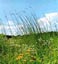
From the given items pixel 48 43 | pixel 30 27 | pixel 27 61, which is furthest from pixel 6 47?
pixel 27 61

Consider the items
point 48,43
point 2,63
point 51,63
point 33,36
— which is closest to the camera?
point 51,63

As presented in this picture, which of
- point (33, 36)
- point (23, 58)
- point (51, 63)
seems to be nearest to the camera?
point (51, 63)

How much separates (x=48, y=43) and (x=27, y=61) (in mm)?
1891

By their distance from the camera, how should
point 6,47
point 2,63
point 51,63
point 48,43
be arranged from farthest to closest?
point 6,47 → point 48,43 → point 2,63 → point 51,63

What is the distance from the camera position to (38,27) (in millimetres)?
8836

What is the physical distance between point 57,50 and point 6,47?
86.7 inches

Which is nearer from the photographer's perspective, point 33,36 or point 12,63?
point 12,63

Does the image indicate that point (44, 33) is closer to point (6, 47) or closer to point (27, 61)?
point (6, 47)

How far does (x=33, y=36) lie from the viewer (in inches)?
332

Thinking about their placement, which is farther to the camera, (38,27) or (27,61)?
(38,27)

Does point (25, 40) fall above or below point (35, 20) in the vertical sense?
below

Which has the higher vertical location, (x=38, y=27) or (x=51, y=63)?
(x=38, y=27)

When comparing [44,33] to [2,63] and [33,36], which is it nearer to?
[33,36]

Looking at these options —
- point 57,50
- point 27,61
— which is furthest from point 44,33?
point 27,61
